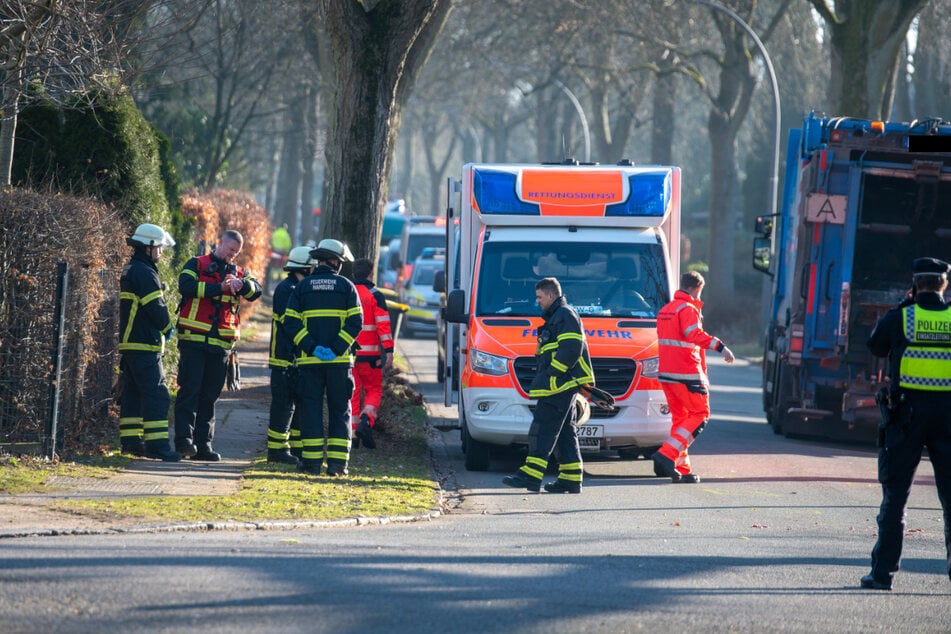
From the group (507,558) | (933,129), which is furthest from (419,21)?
(507,558)

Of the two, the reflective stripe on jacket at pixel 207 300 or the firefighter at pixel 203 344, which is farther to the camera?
the firefighter at pixel 203 344

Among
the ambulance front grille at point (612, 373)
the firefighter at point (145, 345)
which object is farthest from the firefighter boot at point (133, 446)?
the ambulance front grille at point (612, 373)

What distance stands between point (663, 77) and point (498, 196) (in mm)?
24274

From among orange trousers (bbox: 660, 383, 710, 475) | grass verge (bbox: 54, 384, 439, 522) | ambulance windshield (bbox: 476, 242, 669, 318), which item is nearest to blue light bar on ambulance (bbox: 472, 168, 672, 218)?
ambulance windshield (bbox: 476, 242, 669, 318)

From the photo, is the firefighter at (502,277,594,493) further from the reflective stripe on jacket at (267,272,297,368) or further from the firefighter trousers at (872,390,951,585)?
the firefighter trousers at (872,390,951,585)

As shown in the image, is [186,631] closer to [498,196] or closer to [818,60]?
[498,196]

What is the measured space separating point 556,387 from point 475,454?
1.79 metres

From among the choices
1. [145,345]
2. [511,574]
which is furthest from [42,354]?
[511,574]

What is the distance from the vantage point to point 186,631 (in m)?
5.68

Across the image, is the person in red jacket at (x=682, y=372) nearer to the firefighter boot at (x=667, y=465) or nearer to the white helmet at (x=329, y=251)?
the firefighter boot at (x=667, y=465)

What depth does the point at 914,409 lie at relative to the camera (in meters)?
7.46

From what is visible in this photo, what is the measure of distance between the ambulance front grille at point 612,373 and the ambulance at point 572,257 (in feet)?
0.30

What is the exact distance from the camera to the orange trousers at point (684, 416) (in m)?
11.6

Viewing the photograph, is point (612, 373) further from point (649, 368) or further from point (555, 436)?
point (555, 436)
